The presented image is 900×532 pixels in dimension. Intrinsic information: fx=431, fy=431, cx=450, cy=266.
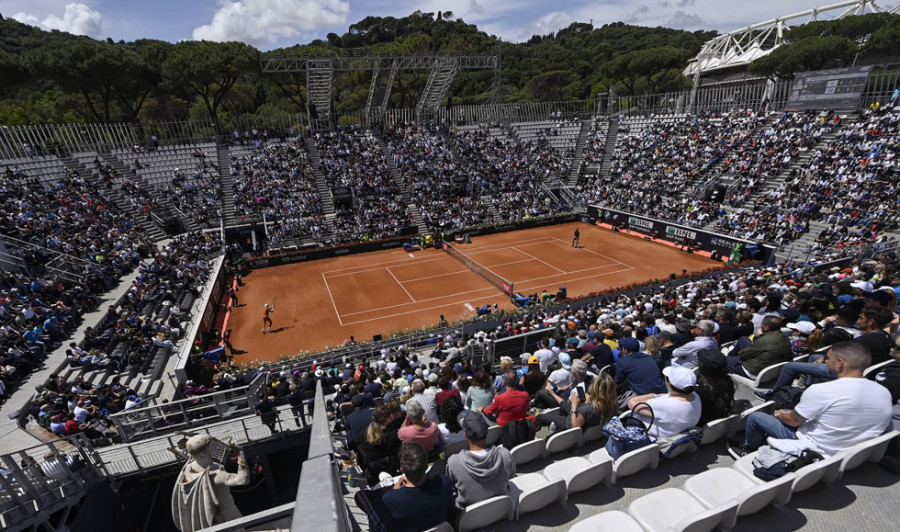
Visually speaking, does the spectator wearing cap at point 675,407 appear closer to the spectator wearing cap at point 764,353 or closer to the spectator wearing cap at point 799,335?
the spectator wearing cap at point 764,353

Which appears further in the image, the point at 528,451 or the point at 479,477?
the point at 528,451

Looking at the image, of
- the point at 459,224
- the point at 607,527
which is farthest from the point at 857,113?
the point at 607,527

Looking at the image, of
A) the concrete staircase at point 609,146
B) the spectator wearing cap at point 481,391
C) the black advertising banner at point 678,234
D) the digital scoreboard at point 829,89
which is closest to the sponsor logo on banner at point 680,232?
the black advertising banner at point 678,234

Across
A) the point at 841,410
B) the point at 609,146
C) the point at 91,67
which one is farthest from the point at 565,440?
the point at 91,67

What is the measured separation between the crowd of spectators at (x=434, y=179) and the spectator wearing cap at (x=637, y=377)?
104 ft

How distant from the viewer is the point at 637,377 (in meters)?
6.54

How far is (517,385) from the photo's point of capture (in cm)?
673

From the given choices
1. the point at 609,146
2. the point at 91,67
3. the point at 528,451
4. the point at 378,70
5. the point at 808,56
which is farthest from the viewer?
the point at 609,146

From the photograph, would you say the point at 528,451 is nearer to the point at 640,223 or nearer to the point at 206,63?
the point at 640,223

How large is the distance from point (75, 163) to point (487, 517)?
4285 centimetres

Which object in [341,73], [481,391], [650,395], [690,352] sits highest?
[341,73]

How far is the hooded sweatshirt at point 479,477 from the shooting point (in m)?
4.58

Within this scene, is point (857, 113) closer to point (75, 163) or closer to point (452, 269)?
point (452, 269)

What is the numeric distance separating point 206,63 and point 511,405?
5141cm
